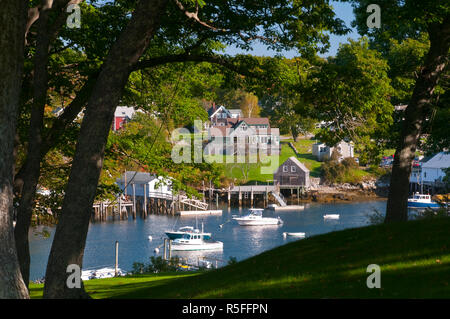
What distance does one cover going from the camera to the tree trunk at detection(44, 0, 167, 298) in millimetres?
8023

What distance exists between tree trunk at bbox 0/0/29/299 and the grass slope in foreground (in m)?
2.90

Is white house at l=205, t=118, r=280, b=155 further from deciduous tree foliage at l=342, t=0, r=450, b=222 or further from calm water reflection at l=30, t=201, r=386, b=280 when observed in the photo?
deciduous tree foliage at l=342, t=0, r=450, b=222

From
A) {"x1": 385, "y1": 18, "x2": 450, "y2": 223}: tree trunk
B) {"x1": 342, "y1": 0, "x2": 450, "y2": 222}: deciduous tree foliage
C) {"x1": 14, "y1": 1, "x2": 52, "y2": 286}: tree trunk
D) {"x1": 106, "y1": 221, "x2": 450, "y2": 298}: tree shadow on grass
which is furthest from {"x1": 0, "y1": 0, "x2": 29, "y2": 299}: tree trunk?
{"x1": 385, "y1": 18, "x2": 450, "y2": 223}: tree trunk

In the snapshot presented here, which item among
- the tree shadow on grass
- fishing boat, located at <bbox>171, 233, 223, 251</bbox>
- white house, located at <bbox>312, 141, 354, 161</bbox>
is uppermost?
white house, located at <bbox>312, 141, 354, 161</bbox>

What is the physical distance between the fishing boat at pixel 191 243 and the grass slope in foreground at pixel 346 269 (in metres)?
41.1

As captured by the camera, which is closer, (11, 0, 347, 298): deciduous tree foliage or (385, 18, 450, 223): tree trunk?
(11, 0, 347, 298): deciduous tree foliage

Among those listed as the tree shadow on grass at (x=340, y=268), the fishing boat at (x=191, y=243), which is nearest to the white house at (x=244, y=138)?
the fishing boat at (x=191, y=243)

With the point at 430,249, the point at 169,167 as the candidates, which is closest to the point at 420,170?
the point at 169,167

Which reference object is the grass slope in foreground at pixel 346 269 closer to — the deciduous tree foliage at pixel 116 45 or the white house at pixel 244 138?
the deciduous tree foliage at pixel 116 45

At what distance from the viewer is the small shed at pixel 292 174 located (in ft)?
286

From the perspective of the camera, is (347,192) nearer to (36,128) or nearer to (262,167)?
(262,167)

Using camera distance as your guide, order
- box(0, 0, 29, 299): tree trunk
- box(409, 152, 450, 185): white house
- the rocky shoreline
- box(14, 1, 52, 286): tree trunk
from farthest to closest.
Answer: the rocky shoreline → box(409, 152, 450, 185): white house → box(14, 1, 52, 286): tree trunk → box(0, 0, 29, 299): tree trunk

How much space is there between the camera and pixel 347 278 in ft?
25.4

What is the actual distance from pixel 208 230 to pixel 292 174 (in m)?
31.3
